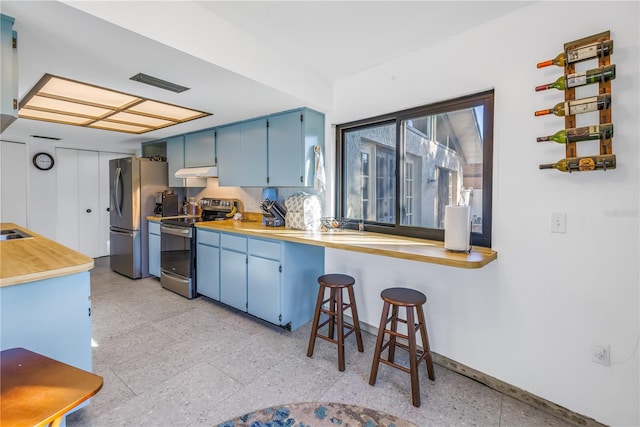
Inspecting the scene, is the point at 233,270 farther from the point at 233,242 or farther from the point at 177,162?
the point at 177,162

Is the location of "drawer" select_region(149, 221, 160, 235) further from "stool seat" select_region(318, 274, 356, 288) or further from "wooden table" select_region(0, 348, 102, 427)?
"wooden table" select_region(0, 348, 102, 427)

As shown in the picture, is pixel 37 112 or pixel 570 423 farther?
pixel 37 112

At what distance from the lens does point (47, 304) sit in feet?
4.95

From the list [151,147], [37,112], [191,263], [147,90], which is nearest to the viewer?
[147,90]

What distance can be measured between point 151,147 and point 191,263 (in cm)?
261

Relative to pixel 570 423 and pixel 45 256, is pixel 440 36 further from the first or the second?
pixel 45 256

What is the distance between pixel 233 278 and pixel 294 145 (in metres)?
1.50

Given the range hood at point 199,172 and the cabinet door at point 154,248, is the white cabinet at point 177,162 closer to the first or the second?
the range hood at point 199,172

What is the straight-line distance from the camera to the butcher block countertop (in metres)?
1.38

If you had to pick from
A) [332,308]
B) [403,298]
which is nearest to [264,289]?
[332,308]

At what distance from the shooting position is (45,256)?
172 centimetres

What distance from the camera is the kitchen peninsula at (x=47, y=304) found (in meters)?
1.40

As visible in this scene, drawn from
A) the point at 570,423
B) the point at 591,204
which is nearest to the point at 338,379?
the point at 570,423

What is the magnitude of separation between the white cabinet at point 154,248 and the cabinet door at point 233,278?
4.84 ft
